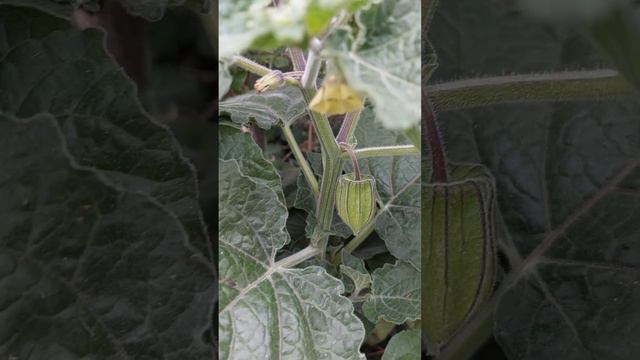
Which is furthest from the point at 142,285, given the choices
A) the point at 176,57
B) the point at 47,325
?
the point at 176,57

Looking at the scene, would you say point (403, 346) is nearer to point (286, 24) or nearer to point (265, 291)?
point (265, 291)

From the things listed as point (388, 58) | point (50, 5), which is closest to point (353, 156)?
point (388, 58)

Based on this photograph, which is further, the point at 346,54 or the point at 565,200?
the point at 565,200

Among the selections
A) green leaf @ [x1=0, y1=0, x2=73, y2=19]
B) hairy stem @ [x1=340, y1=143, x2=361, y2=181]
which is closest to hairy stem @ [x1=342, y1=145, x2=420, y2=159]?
hairy stem @ [x1=340, y1=143, x2=361, y2=181]

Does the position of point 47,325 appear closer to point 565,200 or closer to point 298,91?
point 298,91

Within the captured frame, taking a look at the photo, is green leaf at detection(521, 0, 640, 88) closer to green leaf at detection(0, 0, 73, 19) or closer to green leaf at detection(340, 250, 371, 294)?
green leaf at detection(340, 250, 371, 294)

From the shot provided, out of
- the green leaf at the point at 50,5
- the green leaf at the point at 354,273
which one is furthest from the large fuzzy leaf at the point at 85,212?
the green leaf at the point at 354,273

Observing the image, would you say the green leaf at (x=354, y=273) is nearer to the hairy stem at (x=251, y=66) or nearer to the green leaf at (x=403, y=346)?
the green leaf at (x=403, y=346)
